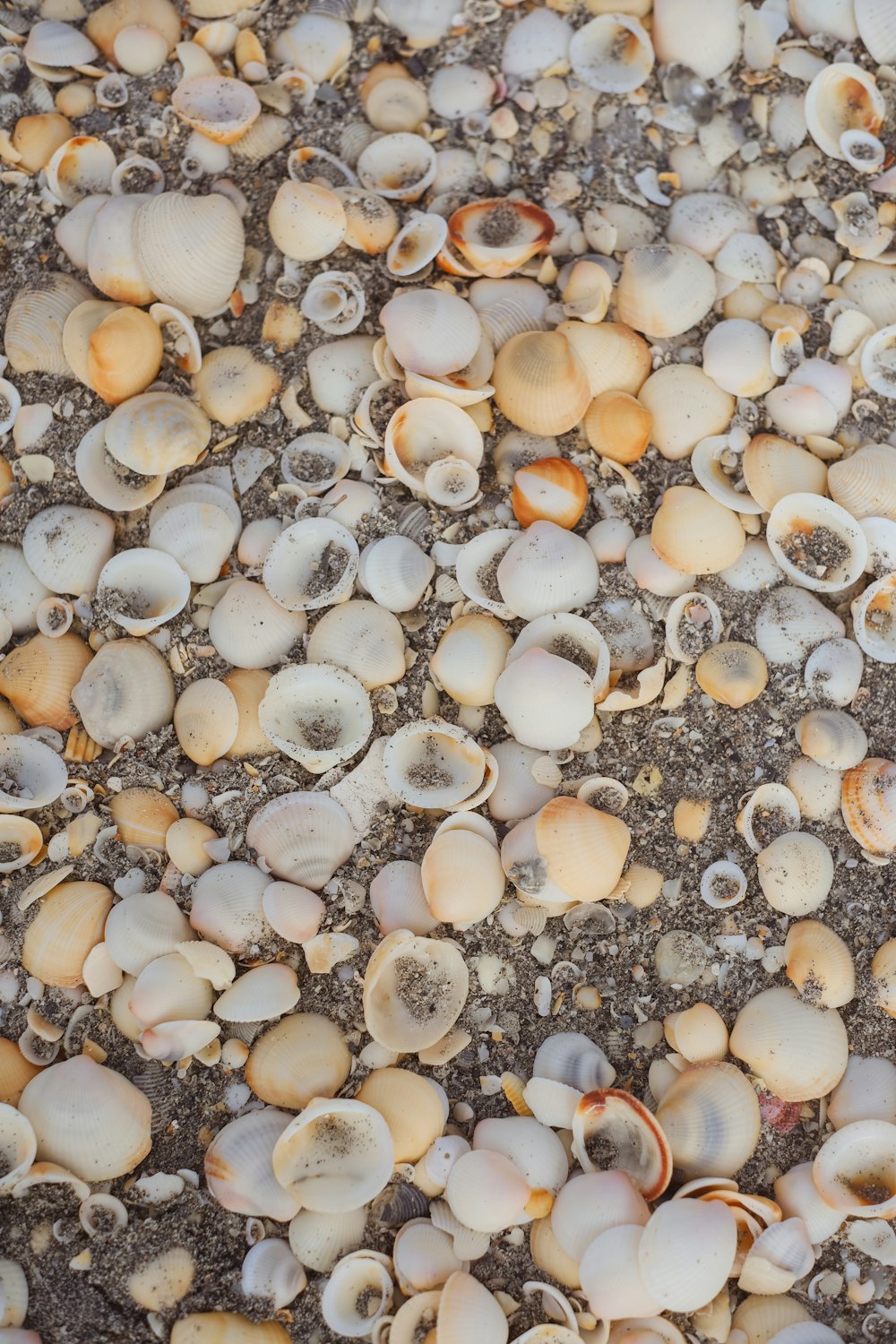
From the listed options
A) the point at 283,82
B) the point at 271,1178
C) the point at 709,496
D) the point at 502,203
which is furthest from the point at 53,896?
the point at 283,82

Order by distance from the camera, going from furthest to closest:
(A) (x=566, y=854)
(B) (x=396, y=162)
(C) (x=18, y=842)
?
(B) (x=396, y=162) → (C) (x=18, y=842) → (A) (x=566, y=854)

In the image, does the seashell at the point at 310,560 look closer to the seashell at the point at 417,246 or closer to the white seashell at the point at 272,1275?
the seashell at the point at 417,246

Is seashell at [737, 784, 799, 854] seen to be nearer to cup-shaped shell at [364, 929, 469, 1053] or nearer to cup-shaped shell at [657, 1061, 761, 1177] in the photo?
cup-shaped shell at [657, 1061, 761, 1177]

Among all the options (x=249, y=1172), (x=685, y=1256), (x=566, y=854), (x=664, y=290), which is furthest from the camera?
(x=664, y=290)

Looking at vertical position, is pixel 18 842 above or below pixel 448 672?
below

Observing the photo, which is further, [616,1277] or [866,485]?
[866,485]

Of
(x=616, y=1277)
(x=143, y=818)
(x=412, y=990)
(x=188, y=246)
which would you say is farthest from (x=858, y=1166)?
(x=188, y=246)

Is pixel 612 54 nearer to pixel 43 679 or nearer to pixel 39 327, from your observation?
pixel 39 327

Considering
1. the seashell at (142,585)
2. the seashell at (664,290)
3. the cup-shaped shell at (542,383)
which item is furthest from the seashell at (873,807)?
the seashell at (142,585)
